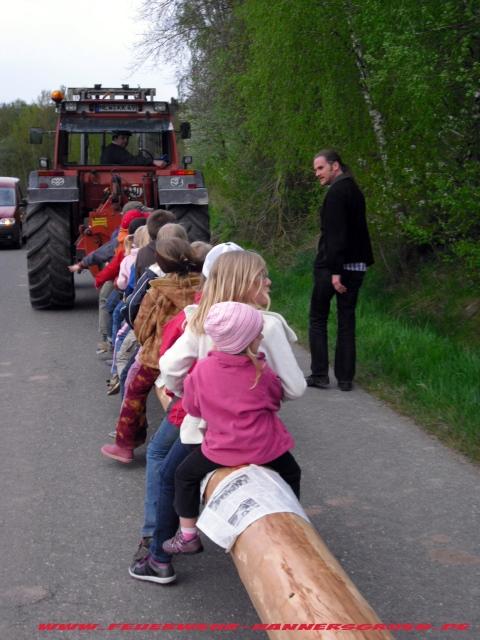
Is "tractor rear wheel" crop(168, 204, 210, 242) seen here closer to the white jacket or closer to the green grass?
the green grass

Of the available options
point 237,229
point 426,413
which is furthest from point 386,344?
point 237,229

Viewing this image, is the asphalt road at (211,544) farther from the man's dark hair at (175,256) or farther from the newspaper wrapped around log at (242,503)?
the man's dark hair at (175,256)

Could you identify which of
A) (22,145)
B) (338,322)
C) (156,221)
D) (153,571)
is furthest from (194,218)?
(22,145)

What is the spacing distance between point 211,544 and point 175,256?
1633 mm

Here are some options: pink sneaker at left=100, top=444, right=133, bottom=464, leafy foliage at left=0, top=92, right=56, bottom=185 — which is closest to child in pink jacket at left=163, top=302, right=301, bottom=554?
pink sneaker at left=100, top=444, right=133, bottom=464

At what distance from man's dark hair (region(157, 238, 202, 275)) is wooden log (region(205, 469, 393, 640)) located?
229 centimetres

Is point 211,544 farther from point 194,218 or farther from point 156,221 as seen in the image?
point 194,218

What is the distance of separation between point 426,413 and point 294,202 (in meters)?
10.9

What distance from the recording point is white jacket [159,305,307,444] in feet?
13.1

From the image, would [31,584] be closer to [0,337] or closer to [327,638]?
[327,638]

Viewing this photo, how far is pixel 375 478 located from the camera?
555 centimetres

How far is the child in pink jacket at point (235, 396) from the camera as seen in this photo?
12.3 feet

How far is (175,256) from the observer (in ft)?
→ 17.7

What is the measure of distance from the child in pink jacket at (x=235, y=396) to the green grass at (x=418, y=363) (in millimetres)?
2384
